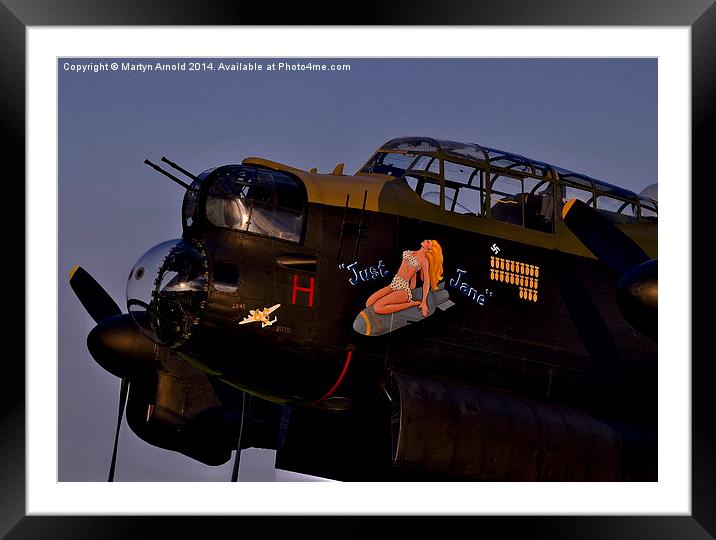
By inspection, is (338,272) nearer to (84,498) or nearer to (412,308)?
(412,308)

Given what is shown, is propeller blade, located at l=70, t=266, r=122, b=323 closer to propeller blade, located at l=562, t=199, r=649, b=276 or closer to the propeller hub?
the propeller hub

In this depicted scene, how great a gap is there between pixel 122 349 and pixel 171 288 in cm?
256

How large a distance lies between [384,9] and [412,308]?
2719 mm

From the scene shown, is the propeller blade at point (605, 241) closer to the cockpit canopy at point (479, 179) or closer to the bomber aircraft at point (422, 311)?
the bomber aircraft at point (422, 311)

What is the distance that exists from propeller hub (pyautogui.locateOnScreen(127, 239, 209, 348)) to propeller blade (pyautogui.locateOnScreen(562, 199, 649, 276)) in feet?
11.4

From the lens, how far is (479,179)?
2161cm

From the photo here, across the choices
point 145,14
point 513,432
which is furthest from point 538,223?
point 145,14

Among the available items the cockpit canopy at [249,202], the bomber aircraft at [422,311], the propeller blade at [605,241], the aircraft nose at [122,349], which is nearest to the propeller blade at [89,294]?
the aircraft nose at [122,349]

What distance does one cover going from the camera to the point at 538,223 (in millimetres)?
21812

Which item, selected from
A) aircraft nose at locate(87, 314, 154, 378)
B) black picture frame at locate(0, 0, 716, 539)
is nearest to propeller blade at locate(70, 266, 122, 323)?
aircraft nose at locate(87, 314, 154, 378)

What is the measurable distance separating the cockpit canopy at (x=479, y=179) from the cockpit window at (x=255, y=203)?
1.35 metres

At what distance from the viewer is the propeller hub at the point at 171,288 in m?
20.3

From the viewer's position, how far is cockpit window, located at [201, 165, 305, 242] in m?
20.5

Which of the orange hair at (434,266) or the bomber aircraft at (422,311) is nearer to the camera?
the bomber aircraft at (422,311)
